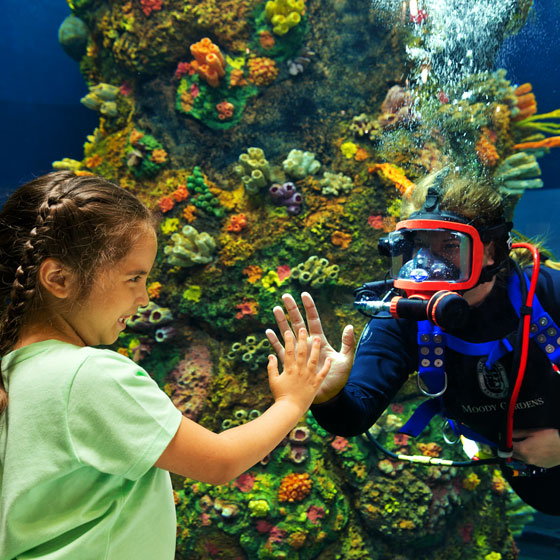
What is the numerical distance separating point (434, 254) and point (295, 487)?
267cm

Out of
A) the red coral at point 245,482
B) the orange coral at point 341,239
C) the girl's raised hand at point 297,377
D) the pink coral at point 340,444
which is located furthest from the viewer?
the orange coral at point 341,239

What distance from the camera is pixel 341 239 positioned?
15.1 feet

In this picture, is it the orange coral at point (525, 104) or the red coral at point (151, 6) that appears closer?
the orange coral at point (525, 104)

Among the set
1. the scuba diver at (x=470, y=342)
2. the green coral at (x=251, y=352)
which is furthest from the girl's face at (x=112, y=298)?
the green coral at (x=251, y=352)

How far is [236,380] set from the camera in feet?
14.2

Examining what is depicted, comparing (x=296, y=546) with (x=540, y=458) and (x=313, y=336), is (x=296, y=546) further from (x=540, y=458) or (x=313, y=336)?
(x=313, y=336)

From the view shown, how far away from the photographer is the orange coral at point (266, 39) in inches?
213

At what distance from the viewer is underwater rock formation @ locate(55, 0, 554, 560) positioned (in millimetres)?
3850

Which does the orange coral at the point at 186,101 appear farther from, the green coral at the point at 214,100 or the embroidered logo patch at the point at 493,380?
the embroidered logo patch at the point at 493,380

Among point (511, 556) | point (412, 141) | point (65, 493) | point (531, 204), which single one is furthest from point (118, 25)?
point (531, 204)

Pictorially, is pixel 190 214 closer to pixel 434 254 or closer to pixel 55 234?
pixel 434 254

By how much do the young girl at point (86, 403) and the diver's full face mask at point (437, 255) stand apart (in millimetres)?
835

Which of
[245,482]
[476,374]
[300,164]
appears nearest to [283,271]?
[300,164]

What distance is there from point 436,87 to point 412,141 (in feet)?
3.33
